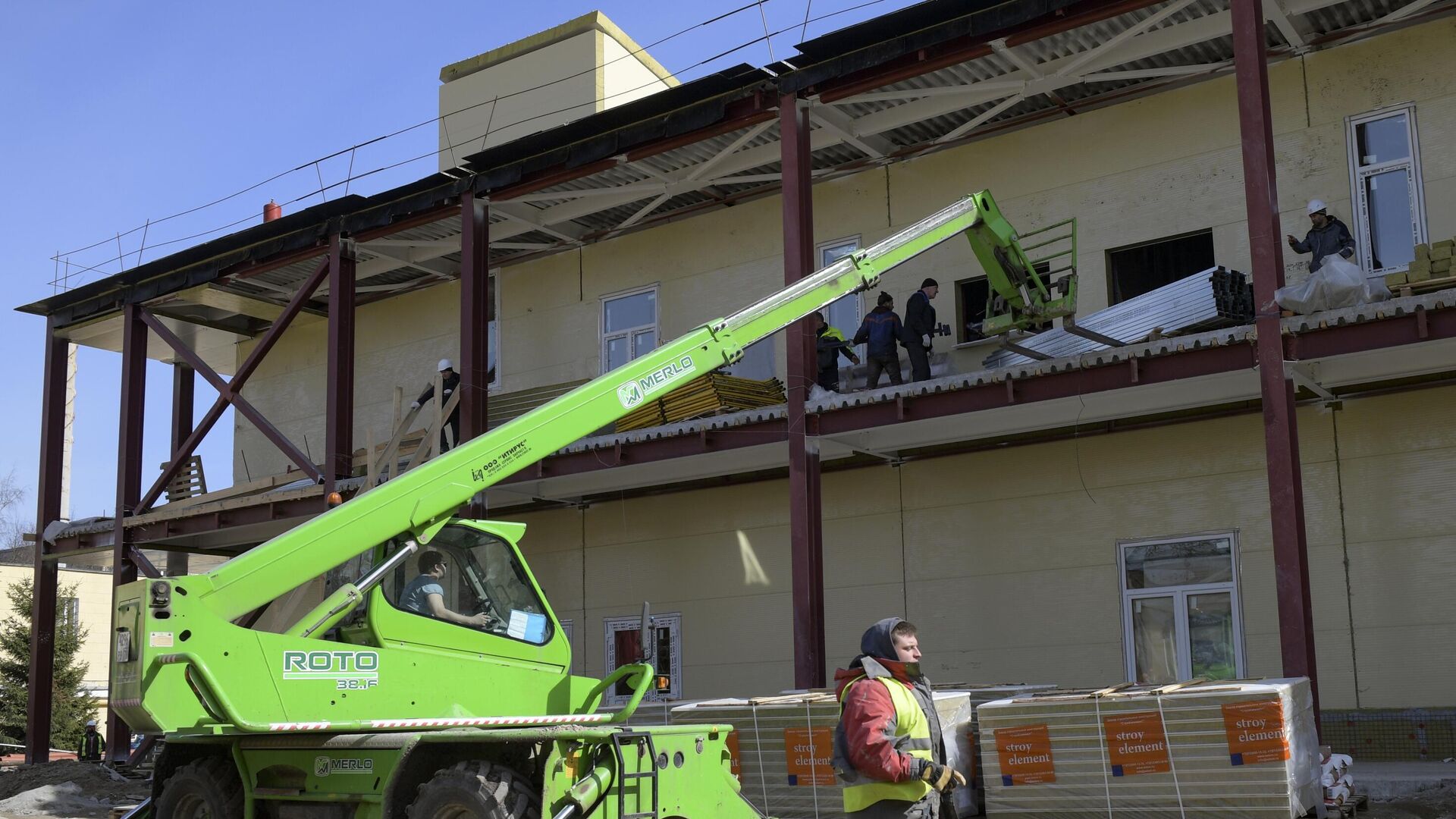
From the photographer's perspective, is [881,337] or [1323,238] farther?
[881,337]

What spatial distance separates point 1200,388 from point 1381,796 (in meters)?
4.44

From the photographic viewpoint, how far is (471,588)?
936 centimetres

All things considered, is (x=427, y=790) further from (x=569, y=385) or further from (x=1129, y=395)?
(x=569, y=385)

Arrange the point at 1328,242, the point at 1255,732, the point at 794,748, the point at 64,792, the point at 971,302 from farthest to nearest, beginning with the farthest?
the point at 64,792 → the point at 971,302 → the point at 1328,242 → the point at 794,748 → the point at 1255,732

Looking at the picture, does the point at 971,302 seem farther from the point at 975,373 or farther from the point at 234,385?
the point at 234,385

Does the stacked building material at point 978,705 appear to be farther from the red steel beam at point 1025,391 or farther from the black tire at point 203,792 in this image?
the black tire at point 203,792

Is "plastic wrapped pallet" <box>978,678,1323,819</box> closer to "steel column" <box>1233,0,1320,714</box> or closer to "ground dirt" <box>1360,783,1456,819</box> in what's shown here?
"steel column" <box>1233,0,1320,714</box>

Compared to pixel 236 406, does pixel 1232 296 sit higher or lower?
lower

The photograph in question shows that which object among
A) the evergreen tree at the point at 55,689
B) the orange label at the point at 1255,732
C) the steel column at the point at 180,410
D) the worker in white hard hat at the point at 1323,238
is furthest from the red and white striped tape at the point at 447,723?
the evergreen tree at the point at 55,689

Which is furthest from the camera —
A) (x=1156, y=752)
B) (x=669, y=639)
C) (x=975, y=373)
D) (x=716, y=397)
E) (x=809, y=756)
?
(x=669, y=639)

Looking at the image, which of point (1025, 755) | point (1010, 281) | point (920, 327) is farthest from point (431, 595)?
point (920, 327)

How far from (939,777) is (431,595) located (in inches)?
168

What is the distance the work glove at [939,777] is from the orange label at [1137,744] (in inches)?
203

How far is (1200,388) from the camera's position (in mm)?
14453
